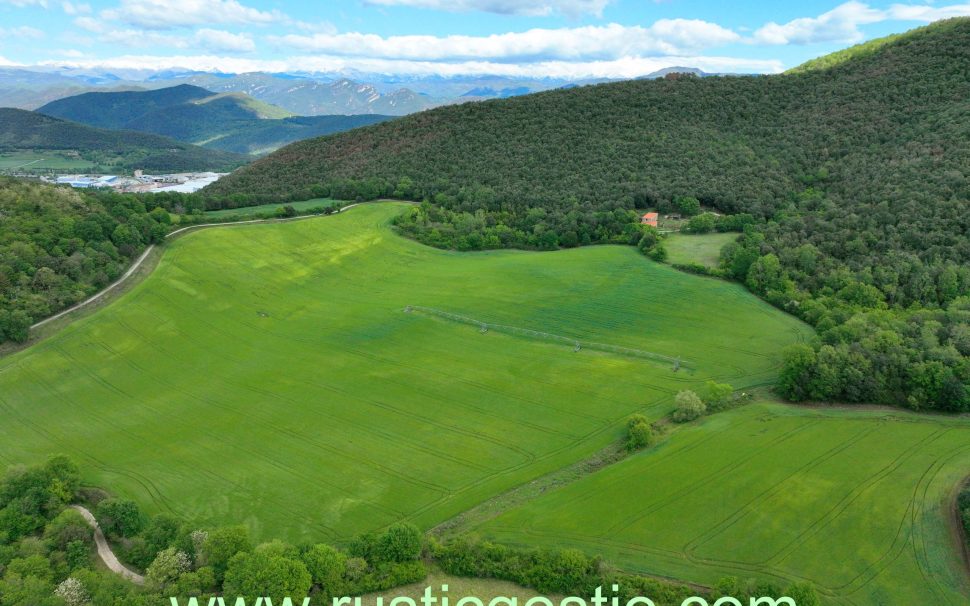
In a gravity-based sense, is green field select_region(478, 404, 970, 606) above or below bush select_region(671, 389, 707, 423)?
below

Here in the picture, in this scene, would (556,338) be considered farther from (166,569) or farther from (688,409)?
(166,569)

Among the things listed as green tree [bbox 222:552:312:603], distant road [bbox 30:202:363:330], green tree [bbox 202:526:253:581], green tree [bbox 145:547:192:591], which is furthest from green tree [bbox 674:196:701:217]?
green tree [bbox 145:547:192:591]

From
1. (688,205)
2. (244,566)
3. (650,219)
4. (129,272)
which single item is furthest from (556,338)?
(129,272)

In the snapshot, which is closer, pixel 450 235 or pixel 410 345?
pixel 410 345

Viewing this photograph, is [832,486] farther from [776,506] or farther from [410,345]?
[410,345]

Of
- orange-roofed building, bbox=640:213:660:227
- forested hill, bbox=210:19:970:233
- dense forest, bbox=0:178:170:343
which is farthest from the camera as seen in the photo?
forested hill, bbox=210:19:970:233

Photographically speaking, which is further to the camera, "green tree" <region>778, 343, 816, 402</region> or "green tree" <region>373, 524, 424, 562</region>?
"green tree" <region>778, 343, 816, 402</region>

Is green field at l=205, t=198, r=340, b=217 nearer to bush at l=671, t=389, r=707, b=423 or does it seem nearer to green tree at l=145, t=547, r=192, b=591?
green tree at l=145, t=547, r=192, b=591

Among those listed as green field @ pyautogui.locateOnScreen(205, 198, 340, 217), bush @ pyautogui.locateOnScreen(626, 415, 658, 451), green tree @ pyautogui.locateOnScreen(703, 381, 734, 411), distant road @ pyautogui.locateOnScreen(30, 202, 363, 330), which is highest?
green field @ pyautogui.locateOnScreen(205, 198, 340, 217)

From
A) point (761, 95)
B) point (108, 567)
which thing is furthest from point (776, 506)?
point (761, 95)
